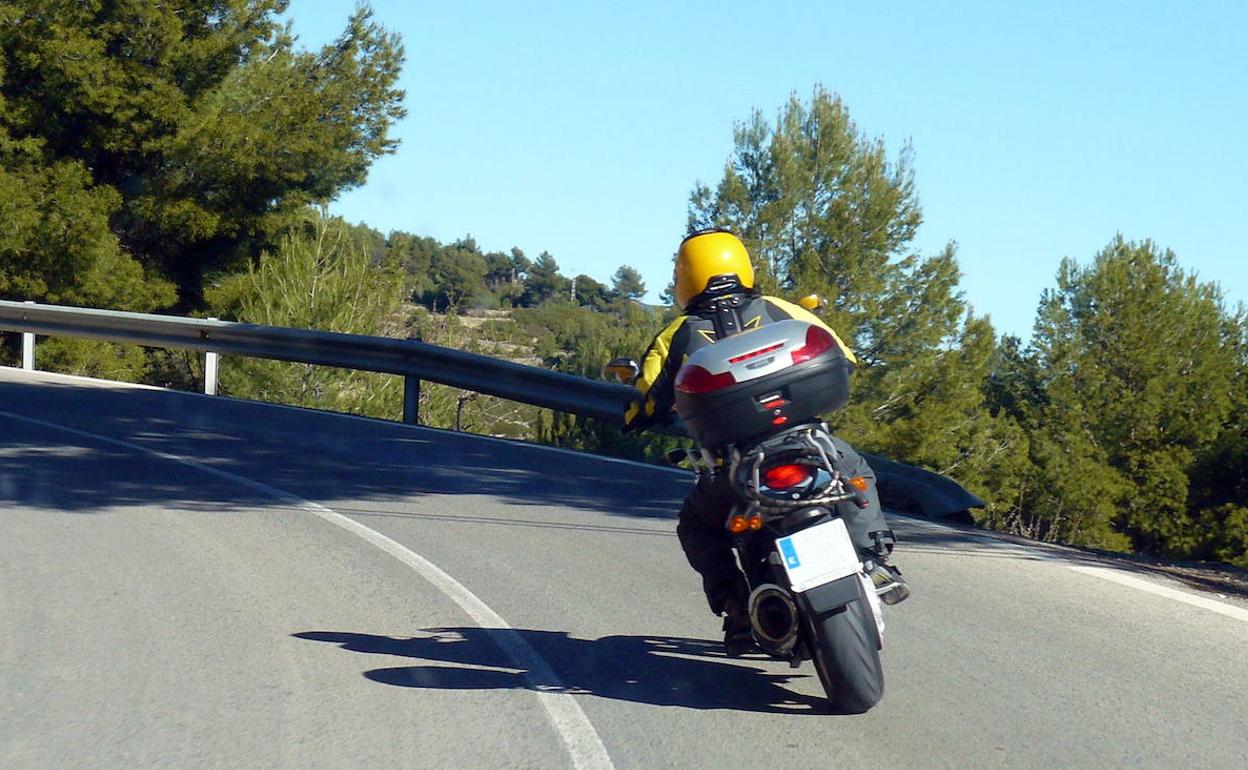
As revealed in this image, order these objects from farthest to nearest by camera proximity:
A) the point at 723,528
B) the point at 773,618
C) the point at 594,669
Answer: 1. the point at 594,669
2. the point at 723,528
3. the point at 773,618

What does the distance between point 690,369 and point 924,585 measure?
3.16 m

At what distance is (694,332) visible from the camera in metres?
5.15

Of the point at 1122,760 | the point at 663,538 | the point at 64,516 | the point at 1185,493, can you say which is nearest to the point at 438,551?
the point at 663,538

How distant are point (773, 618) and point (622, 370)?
105 centimetres

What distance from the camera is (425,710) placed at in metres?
5.06

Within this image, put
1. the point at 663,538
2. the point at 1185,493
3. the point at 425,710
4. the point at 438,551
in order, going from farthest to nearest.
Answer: the point at 1185,493, the point at 663,538, the point at 438,551, the point at 425,710

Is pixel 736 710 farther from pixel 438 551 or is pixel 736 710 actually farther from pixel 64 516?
pixel 64 516

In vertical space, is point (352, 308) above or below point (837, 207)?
below

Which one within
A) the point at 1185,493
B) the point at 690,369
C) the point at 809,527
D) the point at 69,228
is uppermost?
the point at 69,228

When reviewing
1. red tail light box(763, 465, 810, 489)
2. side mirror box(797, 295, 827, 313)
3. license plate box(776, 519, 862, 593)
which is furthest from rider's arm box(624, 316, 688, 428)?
license plate box(776, 519, 862, 593)

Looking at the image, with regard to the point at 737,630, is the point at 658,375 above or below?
above

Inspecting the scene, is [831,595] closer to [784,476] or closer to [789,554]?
[789,554]

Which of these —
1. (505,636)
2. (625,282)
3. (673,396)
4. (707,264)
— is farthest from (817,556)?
(625,282)

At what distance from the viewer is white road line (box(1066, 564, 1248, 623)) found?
273 inches
